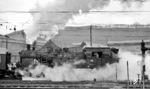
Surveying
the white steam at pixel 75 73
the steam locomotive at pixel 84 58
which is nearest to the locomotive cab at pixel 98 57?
the steam locomotive at pixel 84 58

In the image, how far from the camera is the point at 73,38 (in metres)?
71.8

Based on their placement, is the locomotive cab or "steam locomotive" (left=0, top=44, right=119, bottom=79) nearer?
"steam locomotive" (left=0, top=44, right=119, bottom=79)

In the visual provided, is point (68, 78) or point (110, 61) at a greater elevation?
point (110, 61)

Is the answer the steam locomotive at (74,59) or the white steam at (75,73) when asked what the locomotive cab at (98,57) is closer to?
the steam locomotive at (74,59)

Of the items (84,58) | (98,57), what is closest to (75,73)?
(84,58)

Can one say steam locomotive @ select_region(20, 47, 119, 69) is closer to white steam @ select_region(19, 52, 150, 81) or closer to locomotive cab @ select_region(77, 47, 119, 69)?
locomotive cab @ select_region(77, 47, 119, 69)

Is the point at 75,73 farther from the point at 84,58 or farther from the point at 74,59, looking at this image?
the point at 84,58

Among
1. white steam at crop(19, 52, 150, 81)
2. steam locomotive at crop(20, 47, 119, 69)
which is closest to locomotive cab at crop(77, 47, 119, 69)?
steam locomotive at crop(20, 47, 119, 69)

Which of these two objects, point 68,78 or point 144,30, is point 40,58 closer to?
point 68,78

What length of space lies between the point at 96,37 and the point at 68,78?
31255mm

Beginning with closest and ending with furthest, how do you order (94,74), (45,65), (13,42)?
(94,74)
(45,65)
(13,42)

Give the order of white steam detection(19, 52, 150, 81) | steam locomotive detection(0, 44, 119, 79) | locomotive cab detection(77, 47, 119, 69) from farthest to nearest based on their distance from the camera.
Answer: locomotive cab detection(77, 47, 119, 69), white steam detection(19, 52, 150, 81), steam locomotive detection(0, 44, 119, 79)

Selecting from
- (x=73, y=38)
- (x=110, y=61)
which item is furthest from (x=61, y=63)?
(x=73, y=38)

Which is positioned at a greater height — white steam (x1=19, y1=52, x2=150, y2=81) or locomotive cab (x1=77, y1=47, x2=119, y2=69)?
locomotive cab (x1=77, y1=47, x2=119, y2=69)
